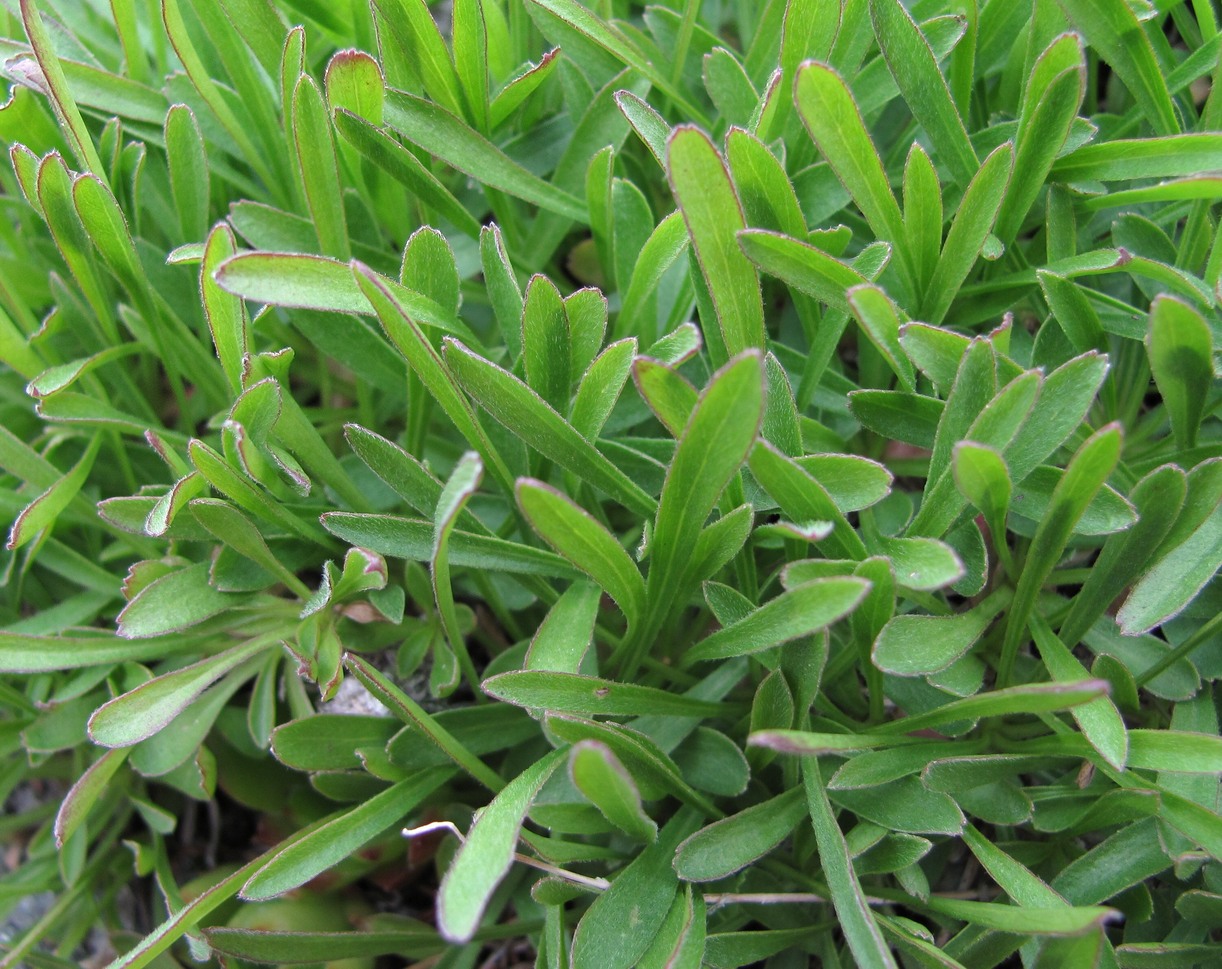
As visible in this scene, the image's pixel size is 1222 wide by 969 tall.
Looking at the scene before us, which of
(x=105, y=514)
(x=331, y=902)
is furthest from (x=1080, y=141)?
(x=331, y=902)

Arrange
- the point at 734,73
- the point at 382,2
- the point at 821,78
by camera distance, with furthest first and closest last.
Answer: the point at 734,73 → the point at 382,2 → the point at 821,78

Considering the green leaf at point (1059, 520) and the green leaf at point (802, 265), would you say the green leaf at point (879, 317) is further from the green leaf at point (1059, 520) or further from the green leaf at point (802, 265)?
the green leaf at point (1059, 520)

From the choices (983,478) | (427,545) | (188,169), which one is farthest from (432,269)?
(983,478)

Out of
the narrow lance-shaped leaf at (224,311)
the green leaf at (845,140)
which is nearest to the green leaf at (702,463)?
the green leaf at (845,140)

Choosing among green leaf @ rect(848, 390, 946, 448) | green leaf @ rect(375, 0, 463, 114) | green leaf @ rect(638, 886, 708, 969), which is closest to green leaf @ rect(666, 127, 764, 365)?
green leaf @ rect(848, 390, 946, 448)

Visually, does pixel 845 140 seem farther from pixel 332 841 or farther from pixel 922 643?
pixel 332 841

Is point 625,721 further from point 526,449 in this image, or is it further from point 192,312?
point 192,312

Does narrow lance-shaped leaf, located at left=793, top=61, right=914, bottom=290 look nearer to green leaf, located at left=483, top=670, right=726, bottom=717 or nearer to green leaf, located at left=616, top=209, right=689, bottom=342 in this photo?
green leaf, located at left=616, top=209, right=689, bottom=342
